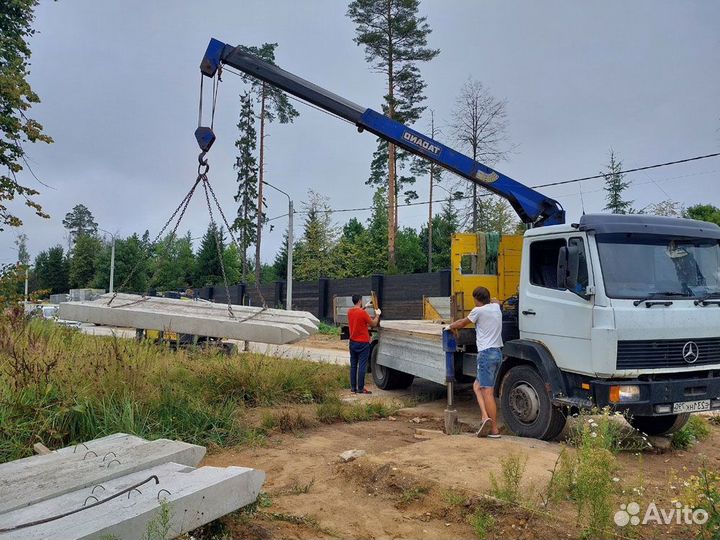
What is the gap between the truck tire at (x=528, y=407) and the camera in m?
6.45

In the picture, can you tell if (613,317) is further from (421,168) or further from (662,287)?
(421,168)

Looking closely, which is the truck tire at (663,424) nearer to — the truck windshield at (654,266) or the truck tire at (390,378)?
the truck windshield at (654,266)

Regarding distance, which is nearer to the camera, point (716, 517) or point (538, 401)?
point (716, 517)

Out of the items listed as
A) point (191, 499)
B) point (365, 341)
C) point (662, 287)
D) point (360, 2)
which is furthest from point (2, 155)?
point (360, 2)

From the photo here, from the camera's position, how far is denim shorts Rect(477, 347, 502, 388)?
23.1 ft

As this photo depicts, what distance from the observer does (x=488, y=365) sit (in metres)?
7.06

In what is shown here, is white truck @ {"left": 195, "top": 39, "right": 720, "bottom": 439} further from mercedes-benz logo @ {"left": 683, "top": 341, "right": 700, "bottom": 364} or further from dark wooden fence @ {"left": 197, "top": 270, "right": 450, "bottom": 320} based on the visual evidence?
dark wooden fence @ {"left": 197, "top": 270, "right": 450, "bottom": 320}

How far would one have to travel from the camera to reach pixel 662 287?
20.1ft

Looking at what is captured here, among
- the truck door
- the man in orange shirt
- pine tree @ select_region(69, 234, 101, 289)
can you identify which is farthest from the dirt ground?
pine tree @ select_region(69, 234, 101, 289)

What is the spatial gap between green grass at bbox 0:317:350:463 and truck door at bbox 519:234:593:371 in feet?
9.39

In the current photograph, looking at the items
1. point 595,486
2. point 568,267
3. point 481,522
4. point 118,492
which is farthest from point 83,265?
point 595,486

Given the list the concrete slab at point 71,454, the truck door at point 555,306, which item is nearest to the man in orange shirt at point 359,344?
the truck door at point 555,306

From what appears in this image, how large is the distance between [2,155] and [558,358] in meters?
8.67

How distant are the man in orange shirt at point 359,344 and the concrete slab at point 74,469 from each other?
18.6 ft
